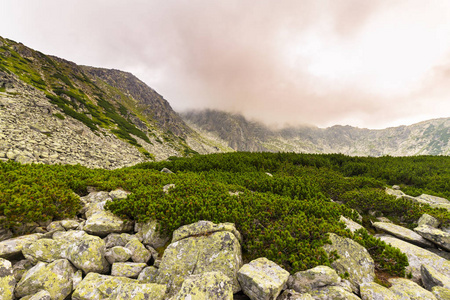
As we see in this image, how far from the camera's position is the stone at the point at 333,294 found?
4242 mm

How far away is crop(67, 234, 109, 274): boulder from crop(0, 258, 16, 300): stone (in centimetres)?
105

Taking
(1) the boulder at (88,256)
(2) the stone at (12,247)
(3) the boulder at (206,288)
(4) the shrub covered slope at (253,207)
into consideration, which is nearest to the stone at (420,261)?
(4) the shrub covered slope at (253,207)

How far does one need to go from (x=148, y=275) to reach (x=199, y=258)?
1.45 metres

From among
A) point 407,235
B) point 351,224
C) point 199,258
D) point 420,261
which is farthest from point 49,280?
point 407,235

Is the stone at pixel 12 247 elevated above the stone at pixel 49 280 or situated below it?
above

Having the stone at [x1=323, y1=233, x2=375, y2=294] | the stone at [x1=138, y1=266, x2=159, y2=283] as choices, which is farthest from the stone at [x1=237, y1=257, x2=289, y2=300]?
the stone at [x1=138, y1=266, x2=159, y2=283]

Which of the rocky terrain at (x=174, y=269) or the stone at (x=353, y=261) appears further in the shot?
the stone at (x=353, y=261)

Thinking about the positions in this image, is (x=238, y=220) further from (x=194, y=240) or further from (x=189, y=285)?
(x=189, y=285)

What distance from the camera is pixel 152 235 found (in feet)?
21.2

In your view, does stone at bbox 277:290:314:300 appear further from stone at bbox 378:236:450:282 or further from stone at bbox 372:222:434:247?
stone at bbox 372:222:434:247

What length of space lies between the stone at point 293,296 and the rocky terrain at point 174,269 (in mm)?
24

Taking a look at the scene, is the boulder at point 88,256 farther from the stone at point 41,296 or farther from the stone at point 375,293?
the stone at point 375,293

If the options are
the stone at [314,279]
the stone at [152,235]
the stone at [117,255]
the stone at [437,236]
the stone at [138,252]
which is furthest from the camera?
the stone at [437,236]

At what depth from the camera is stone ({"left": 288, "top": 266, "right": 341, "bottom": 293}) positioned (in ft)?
15.3
